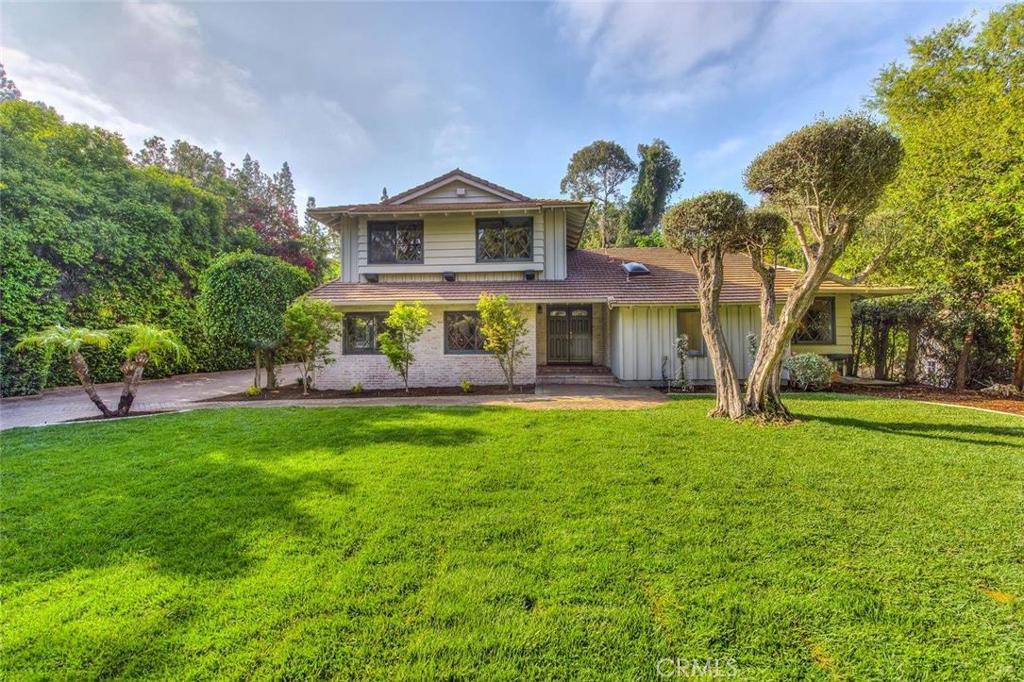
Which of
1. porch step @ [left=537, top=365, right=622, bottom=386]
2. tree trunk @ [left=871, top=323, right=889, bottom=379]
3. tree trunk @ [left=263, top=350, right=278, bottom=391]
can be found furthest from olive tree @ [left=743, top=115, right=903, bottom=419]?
tree trunk @ [left=263, top=350, right=278, bottom=391]

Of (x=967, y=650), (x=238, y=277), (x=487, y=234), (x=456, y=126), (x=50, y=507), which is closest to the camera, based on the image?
(x=967, y=650)

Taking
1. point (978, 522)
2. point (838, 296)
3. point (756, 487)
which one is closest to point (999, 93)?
point (838, 296)

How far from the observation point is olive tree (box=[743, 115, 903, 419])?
5.41m

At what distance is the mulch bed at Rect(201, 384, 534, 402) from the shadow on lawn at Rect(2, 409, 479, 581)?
2938 millimetres

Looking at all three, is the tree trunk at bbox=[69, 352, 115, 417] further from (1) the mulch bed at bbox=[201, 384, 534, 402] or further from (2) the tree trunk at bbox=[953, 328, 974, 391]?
(2) the tree trunk at bbox=[953, 328, 974, 391]

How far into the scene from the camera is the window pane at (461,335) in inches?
432

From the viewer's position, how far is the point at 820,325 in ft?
36.1

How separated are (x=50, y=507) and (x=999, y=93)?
19.2m

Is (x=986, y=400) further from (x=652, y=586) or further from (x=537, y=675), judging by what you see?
(x=537, y=675)

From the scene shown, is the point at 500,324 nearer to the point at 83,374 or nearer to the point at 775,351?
the point at 775,351

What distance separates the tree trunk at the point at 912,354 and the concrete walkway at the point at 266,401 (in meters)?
8.25

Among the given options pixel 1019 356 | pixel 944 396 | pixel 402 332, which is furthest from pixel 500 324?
pixel 1019 356

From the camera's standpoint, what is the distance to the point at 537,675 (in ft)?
6.44

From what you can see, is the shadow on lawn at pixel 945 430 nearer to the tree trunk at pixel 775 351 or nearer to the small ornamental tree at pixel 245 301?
the tree trunk at pixel 775 351
